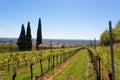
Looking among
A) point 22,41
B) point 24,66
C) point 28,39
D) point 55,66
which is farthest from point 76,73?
point 28,39

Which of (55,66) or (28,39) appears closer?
(55,66)

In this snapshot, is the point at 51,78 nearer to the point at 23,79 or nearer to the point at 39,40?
the point at 23,79

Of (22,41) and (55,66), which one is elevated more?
(22,41)

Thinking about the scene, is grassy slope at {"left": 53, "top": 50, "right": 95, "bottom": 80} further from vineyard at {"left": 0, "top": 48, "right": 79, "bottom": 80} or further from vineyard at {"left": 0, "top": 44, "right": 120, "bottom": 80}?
vineyard at {"left": 0, "top": 48, "right": 79, "bottom": 80}

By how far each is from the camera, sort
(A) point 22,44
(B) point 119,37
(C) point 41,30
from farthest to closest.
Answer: (C) point 41,30
(A) point 22,44
(B) point 119,37

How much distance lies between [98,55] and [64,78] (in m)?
3.46

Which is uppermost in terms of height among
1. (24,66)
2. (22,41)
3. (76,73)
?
(22,41)

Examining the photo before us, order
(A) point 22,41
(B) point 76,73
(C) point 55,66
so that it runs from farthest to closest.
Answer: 1. (A) point 22,41
2. (C) point 55,66
3. (B) point 76,73

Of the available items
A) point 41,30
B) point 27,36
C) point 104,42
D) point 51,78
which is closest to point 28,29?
point 27,36

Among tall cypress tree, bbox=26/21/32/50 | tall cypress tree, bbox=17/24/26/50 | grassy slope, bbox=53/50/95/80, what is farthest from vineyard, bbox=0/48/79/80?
tall cypress tree, bbox=26/21/32/50

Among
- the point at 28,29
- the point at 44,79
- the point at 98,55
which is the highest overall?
the point at 28,29

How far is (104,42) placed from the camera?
56500mm

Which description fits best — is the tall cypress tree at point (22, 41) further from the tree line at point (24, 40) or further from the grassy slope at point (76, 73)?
the grassy slope at point (76, 73)

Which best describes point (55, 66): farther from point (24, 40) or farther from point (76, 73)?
point (24, 40)
